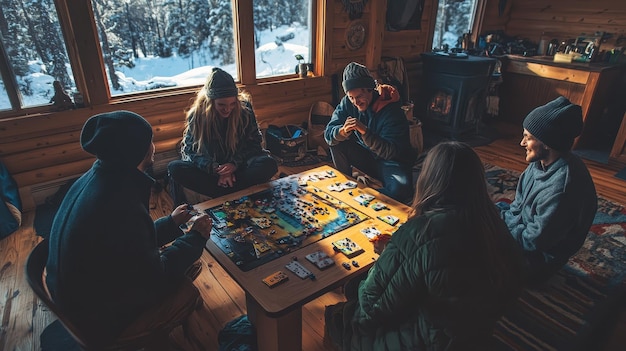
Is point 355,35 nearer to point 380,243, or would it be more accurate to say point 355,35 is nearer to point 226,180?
point 226,180

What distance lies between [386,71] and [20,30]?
3.42m

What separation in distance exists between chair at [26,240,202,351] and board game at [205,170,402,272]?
0.95 feet

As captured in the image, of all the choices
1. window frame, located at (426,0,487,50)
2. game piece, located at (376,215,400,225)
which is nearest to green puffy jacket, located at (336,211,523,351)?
game piece, located at (376,215,400,225)

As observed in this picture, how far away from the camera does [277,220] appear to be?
1872 mm

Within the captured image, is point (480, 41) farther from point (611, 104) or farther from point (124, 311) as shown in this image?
point (124, 311)

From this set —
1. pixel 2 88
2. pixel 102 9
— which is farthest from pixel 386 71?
pixel 2 88

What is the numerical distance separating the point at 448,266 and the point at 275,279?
0.67 metres

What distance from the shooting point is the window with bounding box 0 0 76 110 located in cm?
268

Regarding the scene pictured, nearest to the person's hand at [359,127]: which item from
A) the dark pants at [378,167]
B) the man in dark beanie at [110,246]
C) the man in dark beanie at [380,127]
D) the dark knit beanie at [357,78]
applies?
the man in dark beanie at [380,127]

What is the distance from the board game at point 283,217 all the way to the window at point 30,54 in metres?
1.99

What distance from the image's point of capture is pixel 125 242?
4.04 feet

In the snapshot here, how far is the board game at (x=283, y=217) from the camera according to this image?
1.65 m

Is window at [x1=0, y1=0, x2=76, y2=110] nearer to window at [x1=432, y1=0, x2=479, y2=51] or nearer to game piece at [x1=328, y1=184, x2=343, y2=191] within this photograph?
game piece at [x1=328, y1=184, x2=343, y2=191]

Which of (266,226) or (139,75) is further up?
(139,75)
